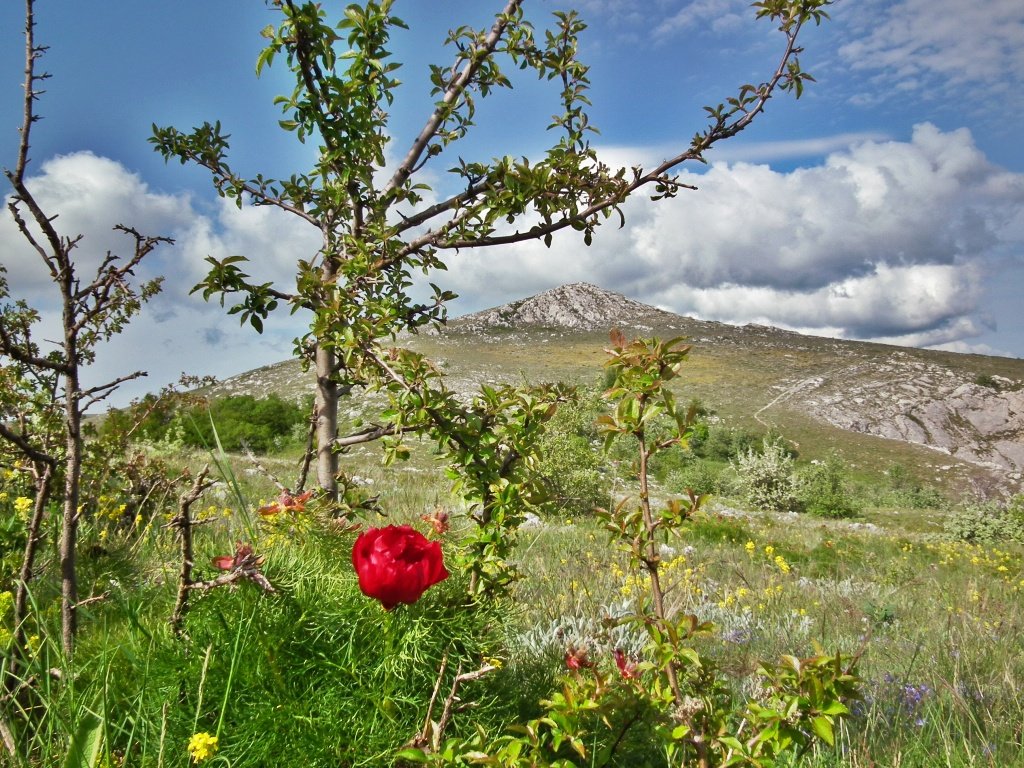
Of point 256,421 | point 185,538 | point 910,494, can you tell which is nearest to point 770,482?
point 910,494

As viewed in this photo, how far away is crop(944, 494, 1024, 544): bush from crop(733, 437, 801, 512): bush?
23.8 ft

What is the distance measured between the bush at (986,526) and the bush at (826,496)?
514cm

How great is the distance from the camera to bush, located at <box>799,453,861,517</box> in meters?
24.2

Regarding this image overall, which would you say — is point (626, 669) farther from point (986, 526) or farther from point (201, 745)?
point (986, 526)

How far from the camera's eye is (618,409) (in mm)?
1854

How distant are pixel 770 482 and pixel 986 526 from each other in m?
9.33

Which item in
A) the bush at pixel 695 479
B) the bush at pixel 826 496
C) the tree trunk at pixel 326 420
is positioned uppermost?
the tree trunk at pixel 326 420

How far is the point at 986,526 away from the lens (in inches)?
696

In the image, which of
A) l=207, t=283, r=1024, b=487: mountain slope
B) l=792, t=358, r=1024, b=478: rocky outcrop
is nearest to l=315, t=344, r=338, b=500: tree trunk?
l=207, t=283, r=1024, b=487: mountain slope

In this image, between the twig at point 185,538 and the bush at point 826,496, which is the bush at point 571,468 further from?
the bush at point 826,496

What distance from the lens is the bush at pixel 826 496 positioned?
24250 millimetres

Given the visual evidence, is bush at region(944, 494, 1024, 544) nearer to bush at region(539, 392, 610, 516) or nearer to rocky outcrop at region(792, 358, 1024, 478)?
bush at region(539, 392, 610, 516)

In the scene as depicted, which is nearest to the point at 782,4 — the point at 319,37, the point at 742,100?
the point at 742,100

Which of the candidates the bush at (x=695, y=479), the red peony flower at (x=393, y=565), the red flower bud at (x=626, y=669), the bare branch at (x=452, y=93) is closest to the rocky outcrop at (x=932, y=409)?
the bush at (x=695, y=479)
